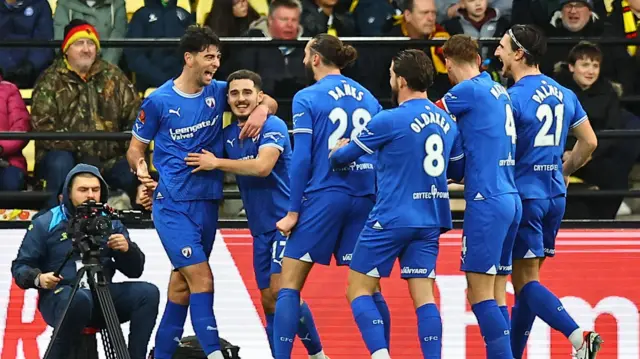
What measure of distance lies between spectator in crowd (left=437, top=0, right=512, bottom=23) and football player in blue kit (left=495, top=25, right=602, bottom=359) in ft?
8.80

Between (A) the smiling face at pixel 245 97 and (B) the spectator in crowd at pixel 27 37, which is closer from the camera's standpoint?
(A) the smiling face at pixel 245 97

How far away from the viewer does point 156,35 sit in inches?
448

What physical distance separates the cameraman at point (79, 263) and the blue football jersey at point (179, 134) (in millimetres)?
460

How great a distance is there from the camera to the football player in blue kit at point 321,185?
8.52m

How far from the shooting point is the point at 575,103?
908 centimetres

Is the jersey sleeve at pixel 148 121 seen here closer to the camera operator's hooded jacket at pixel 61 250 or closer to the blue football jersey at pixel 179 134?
the blue football jersey at pixel 179 134

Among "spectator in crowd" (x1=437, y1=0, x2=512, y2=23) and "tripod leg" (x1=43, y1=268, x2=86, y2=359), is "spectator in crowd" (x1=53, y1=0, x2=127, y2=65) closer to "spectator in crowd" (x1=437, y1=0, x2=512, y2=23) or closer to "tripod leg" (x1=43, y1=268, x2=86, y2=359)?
"spectator in crowd" (x1=437, y1=0, x2=512, y2=23)

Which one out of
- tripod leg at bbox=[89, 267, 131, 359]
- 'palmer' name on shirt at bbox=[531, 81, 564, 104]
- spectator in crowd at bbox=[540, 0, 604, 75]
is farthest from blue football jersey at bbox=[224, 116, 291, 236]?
spectator in crowd at bbox=[540, 0, 604, 75]

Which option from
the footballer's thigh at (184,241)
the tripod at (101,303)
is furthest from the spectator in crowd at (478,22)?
the tripod at (101,303)

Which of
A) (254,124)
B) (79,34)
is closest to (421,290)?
(254,124)

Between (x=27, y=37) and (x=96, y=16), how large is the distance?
572 mm

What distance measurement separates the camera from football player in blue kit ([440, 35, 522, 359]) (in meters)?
8.46

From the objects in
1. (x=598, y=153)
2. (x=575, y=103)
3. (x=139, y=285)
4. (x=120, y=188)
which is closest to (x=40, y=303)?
(x=139, y=285)

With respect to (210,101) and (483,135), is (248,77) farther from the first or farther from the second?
(483,135)
